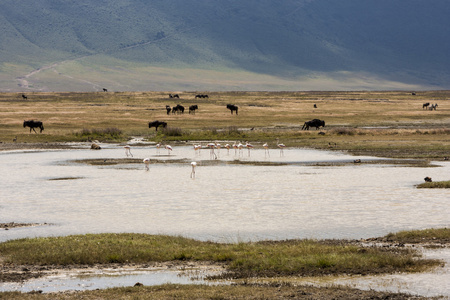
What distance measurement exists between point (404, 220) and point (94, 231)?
8082 mm

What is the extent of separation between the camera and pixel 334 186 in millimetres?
24281

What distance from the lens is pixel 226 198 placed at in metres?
21.9

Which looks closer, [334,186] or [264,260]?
[264,260]

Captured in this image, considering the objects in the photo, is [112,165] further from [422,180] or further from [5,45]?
[5,45]

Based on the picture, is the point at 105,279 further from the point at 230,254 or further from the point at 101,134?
the point at 101,134

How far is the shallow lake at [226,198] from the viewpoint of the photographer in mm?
17203

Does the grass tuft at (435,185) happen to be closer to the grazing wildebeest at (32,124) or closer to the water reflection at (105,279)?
the water reflection at (105,279)

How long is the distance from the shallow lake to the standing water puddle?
0.10 ft

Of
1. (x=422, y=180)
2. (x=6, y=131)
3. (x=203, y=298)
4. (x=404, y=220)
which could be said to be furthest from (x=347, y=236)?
(x=6, y=131)

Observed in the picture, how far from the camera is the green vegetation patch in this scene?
502 inches

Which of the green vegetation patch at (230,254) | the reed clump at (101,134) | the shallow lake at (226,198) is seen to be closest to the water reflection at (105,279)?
the green vegetation patch at (230,254)

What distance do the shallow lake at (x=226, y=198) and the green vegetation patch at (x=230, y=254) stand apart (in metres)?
1.53

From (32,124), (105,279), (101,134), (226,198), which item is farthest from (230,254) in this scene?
(32,124)

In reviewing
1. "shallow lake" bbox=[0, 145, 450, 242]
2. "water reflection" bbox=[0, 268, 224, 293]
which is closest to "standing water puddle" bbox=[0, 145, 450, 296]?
"shallow lake" bbox=[0, 145, 450, 242]
